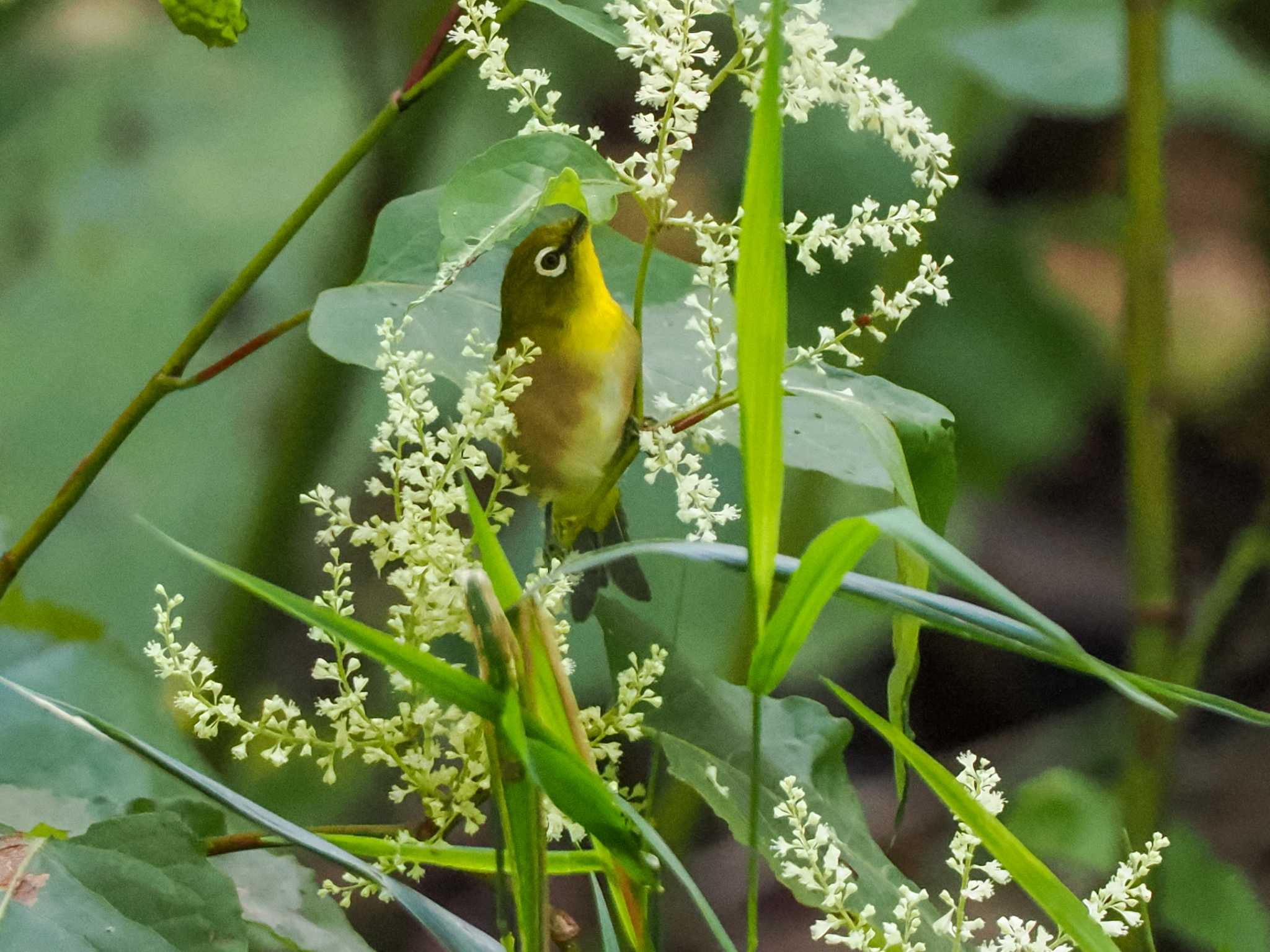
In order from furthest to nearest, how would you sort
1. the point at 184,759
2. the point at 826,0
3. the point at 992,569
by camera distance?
the point at 992,569
the point at 184,759
the point at 826,0

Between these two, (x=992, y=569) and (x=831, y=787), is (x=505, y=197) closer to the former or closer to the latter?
(x=831, y=787)

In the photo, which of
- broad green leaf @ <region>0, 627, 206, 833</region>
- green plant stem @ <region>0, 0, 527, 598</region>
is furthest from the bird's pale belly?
broad green leaf @ <region>0, 627, 206, 833</region>

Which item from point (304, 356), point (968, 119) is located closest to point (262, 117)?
point (304, 356)

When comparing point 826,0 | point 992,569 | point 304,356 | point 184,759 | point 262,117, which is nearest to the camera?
point 826,0

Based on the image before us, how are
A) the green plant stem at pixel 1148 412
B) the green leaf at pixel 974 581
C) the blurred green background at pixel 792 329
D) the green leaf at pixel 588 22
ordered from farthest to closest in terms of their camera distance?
1. the blurred green background at pixel 792 329
2. the green plant stem at pixel 1148 412
3. the green leaf at pixel 588 22
4. the green leaf at pixel 974 581

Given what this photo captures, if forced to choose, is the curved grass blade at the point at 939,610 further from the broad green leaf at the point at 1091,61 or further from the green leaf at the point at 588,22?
the broad green leaf at the point at 1091,61

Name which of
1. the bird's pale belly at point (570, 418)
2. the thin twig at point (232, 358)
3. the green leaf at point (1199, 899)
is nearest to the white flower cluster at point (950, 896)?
the bird's pale belly at point (570, 418)

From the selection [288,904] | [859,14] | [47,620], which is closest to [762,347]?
[859,14]
